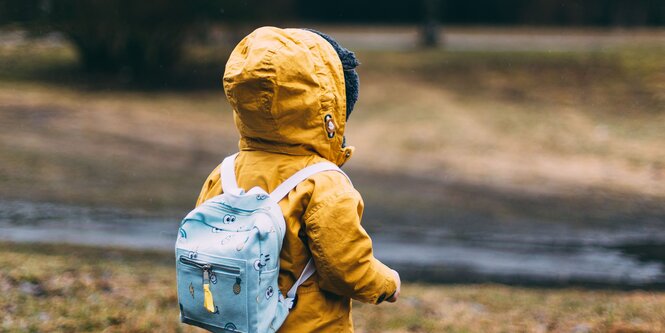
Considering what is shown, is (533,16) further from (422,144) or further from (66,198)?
(66,198)

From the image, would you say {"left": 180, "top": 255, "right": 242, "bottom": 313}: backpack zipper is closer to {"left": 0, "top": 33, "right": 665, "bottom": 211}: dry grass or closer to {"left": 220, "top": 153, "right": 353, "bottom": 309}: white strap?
{"left": 220, "top": 153, "right": 353, "bottom": 309}: white strap

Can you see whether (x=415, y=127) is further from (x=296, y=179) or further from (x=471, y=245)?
(x=296, y=179)

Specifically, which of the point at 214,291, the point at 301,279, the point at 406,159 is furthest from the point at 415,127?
the point at 214,291

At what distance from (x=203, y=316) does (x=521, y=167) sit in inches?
393

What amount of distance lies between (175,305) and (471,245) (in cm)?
354

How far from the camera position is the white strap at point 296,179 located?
7.83ft

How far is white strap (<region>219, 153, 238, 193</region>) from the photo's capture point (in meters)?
2.47

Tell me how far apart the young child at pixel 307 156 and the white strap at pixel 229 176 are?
0.02m

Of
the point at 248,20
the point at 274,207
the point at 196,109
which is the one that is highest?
the point at 274,207

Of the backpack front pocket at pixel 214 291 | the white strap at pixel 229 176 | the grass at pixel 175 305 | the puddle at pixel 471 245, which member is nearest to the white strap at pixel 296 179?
the white strap at pixel 229 176

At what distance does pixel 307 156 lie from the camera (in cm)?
247

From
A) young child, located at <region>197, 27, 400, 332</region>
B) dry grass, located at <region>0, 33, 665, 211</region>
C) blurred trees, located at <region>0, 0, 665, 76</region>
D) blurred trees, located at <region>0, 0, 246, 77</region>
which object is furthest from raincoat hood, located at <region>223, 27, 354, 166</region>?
blurred trees, located at <region>0, 0, 246, 77</region>

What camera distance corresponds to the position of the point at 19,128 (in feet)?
41.0

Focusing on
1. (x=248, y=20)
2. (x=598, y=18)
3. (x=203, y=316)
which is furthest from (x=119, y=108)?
(x=598, y=18)
